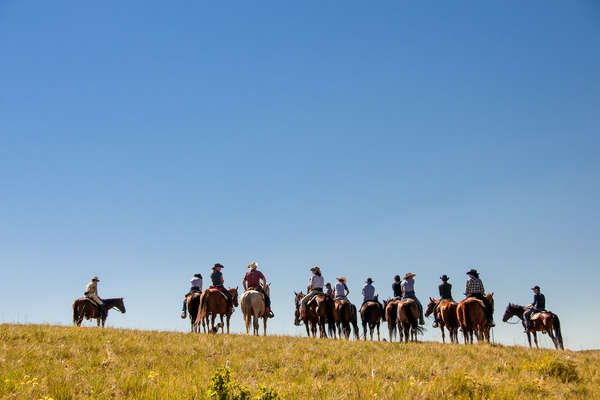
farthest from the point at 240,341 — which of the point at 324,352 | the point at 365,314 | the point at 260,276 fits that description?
the point at 365,314

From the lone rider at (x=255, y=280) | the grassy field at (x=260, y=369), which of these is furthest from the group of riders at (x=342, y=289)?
the grassy field at (x=260, y=369)

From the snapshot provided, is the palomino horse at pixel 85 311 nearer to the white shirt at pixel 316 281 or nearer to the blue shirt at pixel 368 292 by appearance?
the white shirt at pixel 316 281

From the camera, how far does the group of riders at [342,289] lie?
62.3 ft

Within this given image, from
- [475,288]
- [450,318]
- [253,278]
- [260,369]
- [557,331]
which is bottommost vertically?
[260,369]

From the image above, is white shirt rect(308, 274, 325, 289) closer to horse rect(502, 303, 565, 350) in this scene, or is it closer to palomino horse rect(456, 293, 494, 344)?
palomino horse rect(456, 293, 494, 344)

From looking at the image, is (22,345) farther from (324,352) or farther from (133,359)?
(324,352)

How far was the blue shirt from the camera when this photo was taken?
880 inches

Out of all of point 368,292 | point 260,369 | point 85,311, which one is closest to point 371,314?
point 368,292

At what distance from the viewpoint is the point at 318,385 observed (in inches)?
304

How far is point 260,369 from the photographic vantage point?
9734 millimetres

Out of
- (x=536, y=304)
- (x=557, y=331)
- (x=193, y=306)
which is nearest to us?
A: (x=193, y=306)

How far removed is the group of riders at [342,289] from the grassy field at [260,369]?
496 cm

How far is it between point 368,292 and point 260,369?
1344 cm

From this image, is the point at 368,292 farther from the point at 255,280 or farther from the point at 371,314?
the point at 255,280
